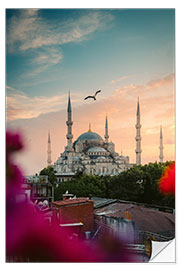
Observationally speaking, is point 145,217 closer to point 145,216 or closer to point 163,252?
point 145,216

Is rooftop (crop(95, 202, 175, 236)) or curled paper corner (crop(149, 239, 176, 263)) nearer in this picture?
curled paper corner (crop(149, 239, 176, 263))

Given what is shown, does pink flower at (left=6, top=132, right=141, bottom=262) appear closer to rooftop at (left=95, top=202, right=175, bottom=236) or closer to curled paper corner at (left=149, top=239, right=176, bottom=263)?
curled paper corner at (left=149, top=239, right=176, bottom=263)

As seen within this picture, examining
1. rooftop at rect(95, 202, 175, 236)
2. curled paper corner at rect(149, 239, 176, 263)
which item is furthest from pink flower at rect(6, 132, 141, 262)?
rooftop at rect(95, 202, 175, 236)

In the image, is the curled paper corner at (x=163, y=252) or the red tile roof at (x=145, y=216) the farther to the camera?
the red tile roof at (x=145, y=216)

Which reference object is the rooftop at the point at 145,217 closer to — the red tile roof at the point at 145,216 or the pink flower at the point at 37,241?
the red tile roof at the point at 145,216

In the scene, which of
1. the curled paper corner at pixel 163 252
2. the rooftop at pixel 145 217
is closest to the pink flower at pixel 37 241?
the curled paper corner at pixel 163 252

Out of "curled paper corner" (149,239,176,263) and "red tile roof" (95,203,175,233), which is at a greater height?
"red tile roof" (95,203,175,233)

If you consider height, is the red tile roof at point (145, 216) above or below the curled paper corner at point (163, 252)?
above

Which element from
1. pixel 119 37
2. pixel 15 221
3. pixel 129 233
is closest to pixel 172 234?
pixel 129 233

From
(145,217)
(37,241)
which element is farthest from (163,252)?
(37,241)
